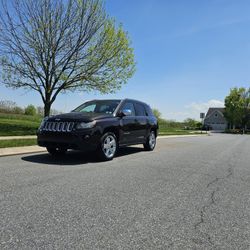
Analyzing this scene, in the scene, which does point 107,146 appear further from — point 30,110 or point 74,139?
Result: point 30,110

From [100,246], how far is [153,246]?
52 cm

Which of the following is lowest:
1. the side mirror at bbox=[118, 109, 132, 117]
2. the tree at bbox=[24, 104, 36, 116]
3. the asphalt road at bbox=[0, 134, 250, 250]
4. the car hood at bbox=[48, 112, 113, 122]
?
the asphalt road at bbox=[0, 134, 250, 250]

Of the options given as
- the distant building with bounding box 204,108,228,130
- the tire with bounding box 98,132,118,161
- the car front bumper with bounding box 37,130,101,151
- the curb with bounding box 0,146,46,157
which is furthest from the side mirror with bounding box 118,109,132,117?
the distant building with bounding box 204,108,228,130

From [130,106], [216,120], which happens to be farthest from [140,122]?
[216,120]

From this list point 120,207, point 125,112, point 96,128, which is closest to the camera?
point 120,207

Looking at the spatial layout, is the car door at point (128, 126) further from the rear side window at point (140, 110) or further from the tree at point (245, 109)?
the tree at point (245, 109)

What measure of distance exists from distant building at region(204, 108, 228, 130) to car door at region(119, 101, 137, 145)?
266 feet

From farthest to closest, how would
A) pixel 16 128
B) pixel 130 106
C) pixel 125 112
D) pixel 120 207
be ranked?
pixel 16 128 < pixel 130 106 < pixel 125 112 < pixel 120 207

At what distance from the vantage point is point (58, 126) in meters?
8.34

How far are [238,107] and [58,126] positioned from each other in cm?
7117

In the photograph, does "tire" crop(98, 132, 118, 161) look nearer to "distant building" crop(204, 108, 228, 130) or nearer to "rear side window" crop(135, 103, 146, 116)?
"rear side window" crop(135, 103, 146, 116)

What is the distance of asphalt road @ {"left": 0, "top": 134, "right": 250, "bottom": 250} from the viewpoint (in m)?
3.31

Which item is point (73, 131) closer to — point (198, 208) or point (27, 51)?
point (198, 208)

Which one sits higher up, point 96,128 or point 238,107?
point 238,107
